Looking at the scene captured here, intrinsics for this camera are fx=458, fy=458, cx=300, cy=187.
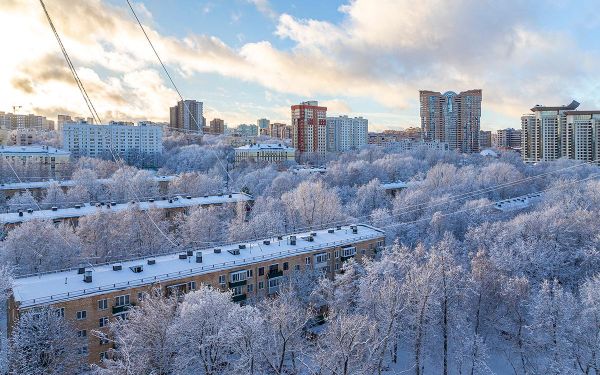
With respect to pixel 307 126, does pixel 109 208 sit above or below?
below

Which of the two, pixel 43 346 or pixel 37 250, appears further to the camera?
pixel 37 250

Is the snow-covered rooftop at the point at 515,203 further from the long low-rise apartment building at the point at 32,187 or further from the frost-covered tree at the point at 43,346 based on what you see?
the long low-rise apartment building at the point at 32,187

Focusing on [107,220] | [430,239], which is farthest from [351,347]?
[107,220]

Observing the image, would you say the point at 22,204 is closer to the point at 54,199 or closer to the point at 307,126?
the point at 54,199

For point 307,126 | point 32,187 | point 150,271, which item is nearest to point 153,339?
point 150,271

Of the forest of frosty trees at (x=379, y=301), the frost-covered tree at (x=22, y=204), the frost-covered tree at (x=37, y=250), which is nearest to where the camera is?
the forest of frosty trees at (x=379, y=301)

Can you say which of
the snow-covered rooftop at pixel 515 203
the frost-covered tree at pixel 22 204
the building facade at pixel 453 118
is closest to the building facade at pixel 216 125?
the building facade at pixel 453 118

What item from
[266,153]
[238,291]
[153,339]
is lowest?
[238,291]

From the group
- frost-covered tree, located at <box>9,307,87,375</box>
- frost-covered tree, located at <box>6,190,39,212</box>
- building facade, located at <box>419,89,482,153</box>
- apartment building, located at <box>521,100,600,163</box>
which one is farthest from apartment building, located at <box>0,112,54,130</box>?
frost-covered tree, located at <box>9,307,87,375</box>
